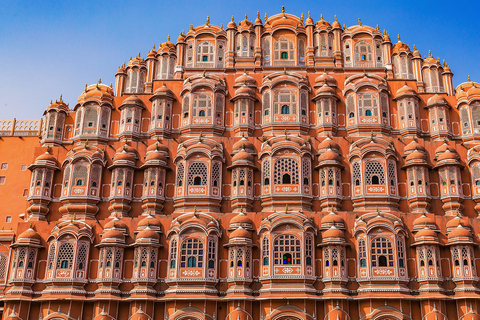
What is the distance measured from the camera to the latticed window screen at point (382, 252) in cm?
3438

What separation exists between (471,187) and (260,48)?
60.7 feet

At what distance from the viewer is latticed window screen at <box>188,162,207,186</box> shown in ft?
123

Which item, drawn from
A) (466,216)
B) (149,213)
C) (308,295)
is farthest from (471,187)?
(149,213)

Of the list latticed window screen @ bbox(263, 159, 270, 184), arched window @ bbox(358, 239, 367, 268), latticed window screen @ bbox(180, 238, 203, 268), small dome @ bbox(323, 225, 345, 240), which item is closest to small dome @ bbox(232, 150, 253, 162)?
latticed window screen @ bbox(263, 159, 270, 184)

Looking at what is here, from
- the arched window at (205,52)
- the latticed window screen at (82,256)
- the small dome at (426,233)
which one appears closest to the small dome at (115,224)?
the latticed window screen at (82,256)

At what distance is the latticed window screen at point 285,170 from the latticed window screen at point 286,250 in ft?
13.5

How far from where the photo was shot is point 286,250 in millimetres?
34656

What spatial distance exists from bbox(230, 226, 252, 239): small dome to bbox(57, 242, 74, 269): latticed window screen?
10.2m

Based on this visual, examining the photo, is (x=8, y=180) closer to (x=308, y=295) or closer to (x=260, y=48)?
(x=260, y=48)

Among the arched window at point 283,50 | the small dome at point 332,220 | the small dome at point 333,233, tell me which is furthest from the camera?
the arched window at point 283,50

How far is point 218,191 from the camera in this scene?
123 ft

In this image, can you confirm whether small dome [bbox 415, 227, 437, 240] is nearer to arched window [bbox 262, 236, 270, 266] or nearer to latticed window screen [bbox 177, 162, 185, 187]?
arched window [bbox 262, 236, 270, 266]

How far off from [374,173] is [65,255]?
20867 mm

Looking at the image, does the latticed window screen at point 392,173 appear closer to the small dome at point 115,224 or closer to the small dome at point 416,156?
the small dome at point 416,156
